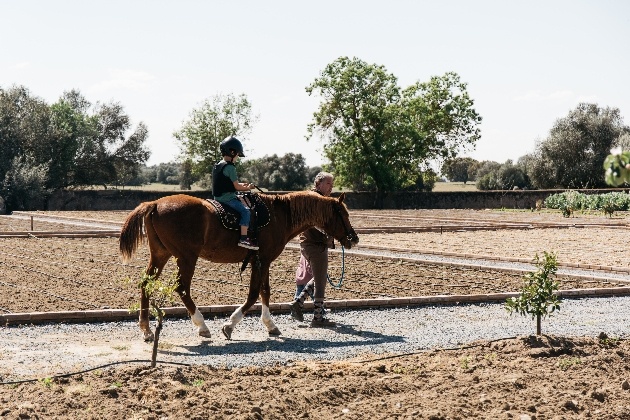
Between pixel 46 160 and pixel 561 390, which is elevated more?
pixel 46 160

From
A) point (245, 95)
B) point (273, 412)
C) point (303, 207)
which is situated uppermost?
point (245, 95)

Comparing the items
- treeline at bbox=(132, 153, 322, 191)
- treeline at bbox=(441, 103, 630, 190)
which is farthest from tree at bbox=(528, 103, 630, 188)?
treeline at bbox=(132, 153, 322, 191)

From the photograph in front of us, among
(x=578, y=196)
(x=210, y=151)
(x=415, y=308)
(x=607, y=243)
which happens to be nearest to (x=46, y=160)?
(x=210, y=151)

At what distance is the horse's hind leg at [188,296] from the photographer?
903 centimetres

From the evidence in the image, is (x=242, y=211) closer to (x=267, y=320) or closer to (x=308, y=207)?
(x=308, y=207)

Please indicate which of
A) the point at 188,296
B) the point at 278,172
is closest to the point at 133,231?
the point at 188,296

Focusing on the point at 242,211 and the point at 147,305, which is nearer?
the point at 147,305

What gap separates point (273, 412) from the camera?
597 cm

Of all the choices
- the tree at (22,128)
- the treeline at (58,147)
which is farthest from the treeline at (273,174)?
the tree at (22,128)

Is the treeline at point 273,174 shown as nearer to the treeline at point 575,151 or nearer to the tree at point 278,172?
the tree at point 278,172

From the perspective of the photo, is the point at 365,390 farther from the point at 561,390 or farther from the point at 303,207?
the point at 303,207

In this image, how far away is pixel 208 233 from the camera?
30.4 ft

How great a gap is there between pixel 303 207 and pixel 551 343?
3.26 m

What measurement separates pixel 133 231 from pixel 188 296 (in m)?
0.95
